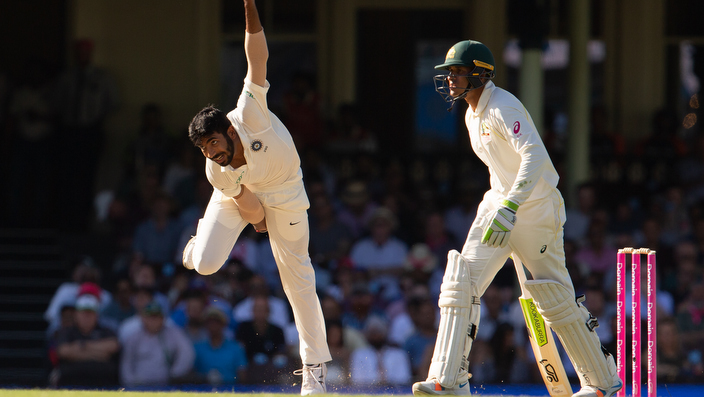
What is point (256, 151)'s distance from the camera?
17.2 ft

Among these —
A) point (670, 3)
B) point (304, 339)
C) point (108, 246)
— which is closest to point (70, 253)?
point (108, 246)

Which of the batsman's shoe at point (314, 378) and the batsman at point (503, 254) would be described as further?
the batsman's shoe at point (314, 378)

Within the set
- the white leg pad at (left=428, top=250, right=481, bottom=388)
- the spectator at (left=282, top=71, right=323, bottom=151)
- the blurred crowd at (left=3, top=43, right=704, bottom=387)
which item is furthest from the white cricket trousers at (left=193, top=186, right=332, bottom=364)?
the spectator at (left=282, top=71, right=323, bottom=151)

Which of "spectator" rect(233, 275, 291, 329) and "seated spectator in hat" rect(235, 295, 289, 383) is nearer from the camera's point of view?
"seated spectator in hat" rect(235, 295, 289, 383)

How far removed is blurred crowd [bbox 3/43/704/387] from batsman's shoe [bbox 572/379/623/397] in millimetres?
2760

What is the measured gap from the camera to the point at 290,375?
25.3 feet

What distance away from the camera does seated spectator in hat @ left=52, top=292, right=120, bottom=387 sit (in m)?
8.23

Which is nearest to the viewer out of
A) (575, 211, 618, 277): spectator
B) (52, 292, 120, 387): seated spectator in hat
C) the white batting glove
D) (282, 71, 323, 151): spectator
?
the white batting glove

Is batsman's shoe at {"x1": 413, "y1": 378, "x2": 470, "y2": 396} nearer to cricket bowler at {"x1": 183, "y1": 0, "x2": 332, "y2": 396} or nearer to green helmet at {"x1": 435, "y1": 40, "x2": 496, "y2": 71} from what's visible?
cricket bowler at {"x1": 183, "y1": 0, "x2": 332, "y2": 396}

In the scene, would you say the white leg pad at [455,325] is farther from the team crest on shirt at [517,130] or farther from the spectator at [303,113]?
the spectator at [303,113]

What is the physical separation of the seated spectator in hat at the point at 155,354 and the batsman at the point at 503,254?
3.72 m

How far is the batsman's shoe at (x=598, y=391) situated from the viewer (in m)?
4.95

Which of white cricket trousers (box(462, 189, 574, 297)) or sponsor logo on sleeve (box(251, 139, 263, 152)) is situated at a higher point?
sponsor logo on sleeve (box(251, 139, 263, 152))

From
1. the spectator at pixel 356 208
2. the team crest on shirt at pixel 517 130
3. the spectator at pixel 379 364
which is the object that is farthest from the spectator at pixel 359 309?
the team crest on shirt at pixel 517 130
